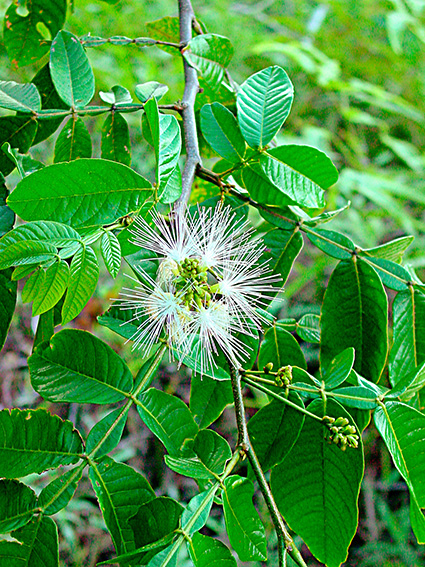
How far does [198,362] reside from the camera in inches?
20.3

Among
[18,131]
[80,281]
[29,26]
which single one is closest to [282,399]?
[80,281]

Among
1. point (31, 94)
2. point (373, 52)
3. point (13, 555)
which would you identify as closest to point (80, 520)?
point (13, 555)

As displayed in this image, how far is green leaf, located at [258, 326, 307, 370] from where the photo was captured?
2.04ft

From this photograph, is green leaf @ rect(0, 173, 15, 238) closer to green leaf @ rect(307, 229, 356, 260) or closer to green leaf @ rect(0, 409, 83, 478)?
green leaf @ rect(0, 409, 83, 478)

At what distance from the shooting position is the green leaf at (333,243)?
619 mm

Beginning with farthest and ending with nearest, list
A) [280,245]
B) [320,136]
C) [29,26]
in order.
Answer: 1. [320,136]
2. [29,26]
3. [280,245]

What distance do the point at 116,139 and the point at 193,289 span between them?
28 cm

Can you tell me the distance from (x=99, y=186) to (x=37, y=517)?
1.01 ft

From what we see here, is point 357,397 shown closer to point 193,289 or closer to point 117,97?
point 193,289

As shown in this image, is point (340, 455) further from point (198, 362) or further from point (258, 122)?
point (258, 122)

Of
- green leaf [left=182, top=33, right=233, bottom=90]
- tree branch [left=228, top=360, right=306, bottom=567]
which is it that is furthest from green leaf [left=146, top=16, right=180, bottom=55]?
tree branch [left=228, top=360, right=306, bottom=567]

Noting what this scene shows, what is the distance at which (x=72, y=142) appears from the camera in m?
0.63

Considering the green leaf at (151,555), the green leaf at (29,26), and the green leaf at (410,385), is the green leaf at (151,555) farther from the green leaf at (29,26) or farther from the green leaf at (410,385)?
the green leaf at (29,26)

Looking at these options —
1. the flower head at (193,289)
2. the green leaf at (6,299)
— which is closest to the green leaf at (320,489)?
the flower head at (193,289)
